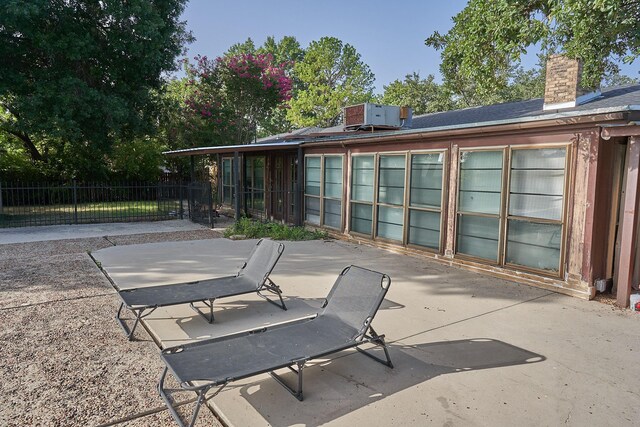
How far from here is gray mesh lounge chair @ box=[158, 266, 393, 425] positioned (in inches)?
111

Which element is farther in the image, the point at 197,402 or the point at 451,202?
the point at 451,202

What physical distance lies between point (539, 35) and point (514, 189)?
3448 mm

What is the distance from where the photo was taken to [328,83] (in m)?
33.7

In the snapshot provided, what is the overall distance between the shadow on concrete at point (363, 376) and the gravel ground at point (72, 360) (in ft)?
1.54

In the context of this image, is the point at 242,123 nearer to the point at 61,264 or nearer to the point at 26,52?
the point at 26,52

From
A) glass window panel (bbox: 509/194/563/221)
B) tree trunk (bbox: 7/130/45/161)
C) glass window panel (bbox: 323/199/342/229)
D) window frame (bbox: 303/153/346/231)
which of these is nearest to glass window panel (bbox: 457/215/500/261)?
glass window panel (bbox: 509/194/563/221)

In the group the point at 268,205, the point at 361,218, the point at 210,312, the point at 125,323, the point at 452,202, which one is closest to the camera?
the point at 125,323

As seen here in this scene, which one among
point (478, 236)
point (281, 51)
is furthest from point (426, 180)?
point (281, 51)

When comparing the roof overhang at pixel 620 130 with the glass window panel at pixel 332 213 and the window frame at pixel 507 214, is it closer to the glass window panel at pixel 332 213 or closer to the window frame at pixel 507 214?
the window frame at pixel 507 214

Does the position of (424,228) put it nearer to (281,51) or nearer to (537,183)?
(537,183)

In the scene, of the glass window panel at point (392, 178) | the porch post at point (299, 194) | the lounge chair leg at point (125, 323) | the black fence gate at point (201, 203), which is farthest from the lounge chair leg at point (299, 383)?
the black fence gate at point (201, 203)

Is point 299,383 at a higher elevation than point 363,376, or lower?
higher

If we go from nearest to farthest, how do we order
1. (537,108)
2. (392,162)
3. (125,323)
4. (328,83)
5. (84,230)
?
1. (125,323)
2. (392,162)
3. (537,108)
4. (84,230)
5. (328,83)

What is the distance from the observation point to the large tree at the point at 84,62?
1333 centimetres
